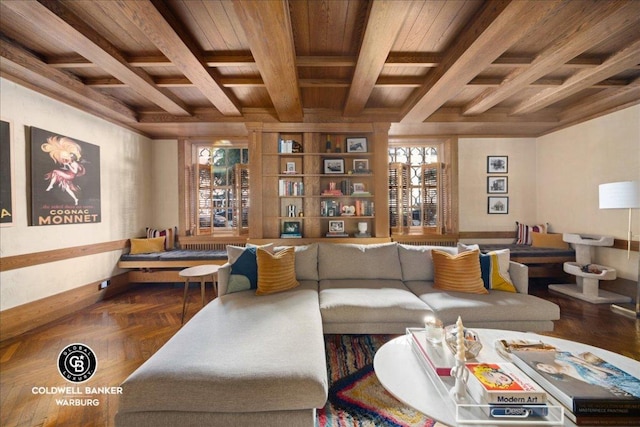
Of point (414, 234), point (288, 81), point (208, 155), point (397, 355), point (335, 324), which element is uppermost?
point (288, 81)

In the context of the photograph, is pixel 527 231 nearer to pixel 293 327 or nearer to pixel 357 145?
pixel 357 145

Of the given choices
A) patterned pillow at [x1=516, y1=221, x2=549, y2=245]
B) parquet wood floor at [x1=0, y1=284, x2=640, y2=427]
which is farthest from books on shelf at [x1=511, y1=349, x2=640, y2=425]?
patterned pillow at [x1=516, y1=221, x2=549, y2=245]

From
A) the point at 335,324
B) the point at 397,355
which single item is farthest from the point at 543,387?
the point at 335,324

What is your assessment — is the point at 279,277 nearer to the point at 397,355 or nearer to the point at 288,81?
the point at 397,355

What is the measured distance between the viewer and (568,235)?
363cm

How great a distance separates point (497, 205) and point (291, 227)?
3.63m

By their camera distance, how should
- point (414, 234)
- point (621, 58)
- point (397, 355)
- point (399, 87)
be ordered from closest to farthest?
point (397, 355) → point (621, 58) → point (399, 87) → point (414, 234)

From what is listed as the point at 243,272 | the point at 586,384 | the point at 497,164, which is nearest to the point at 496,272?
the point at 586,384

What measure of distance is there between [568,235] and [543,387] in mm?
3648

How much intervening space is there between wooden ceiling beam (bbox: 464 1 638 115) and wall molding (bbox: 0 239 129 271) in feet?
17.1

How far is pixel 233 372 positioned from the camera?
126 cm

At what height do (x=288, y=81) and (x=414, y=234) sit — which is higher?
(x=288, y=81)

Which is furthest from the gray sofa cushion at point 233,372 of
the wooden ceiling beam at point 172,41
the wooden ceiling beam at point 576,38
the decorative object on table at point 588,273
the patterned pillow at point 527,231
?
the patterned pillow at point 527,231

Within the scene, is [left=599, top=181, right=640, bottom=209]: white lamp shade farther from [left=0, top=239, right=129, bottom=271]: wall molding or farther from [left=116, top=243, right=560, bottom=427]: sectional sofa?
[left=0, top=239, right=129, bottom=271]: wall molding
